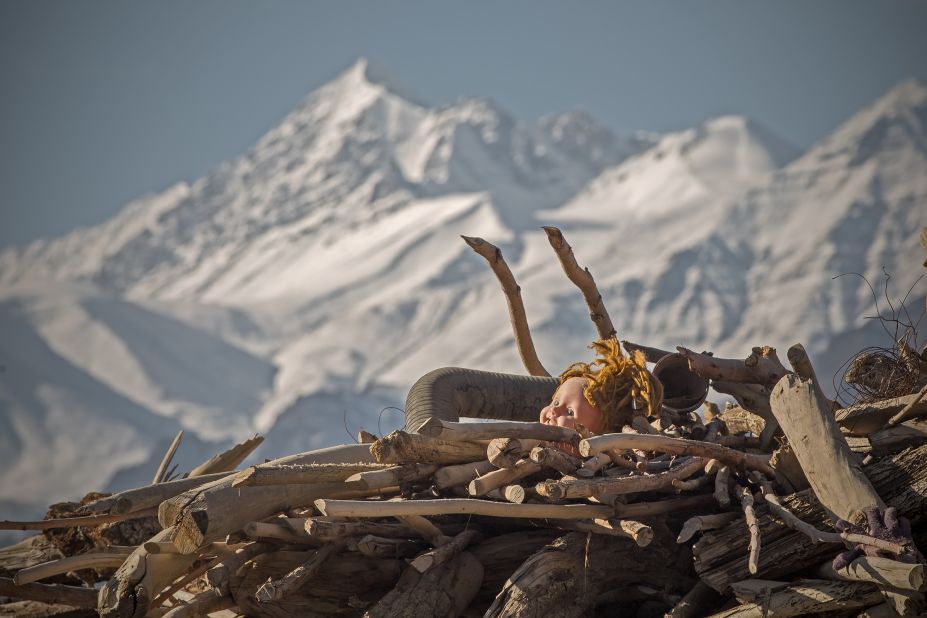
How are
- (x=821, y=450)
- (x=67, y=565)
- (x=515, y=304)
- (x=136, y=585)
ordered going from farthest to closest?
1. (x=515, y=304)
2. (x=67, y=565)
3. (x=136, y=585)
4. (x=821, y=450)

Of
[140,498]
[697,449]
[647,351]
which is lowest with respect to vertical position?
[697,449]

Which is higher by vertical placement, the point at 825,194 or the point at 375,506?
the point at 825,194

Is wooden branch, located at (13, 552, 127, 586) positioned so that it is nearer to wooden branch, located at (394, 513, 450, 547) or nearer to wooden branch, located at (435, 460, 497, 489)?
wooden branch, located at (394, 513, 450, 547)

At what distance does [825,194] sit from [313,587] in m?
182

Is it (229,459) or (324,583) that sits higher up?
(229,459)

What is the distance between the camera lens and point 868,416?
24.6ft

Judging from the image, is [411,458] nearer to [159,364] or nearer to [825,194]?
[159,364]

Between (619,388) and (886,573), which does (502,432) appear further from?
(886,573)

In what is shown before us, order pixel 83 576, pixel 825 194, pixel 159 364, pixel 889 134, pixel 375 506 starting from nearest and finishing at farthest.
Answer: pixel 375 506 → pixel 83 576 → pixel 159 364 → pixel 825 194 → pixel 889 134

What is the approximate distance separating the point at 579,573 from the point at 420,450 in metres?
1.38

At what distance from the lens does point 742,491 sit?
6.76 m

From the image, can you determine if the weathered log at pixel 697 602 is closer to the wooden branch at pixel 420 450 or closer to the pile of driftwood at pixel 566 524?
the pile of driftwood at pixel 566 524

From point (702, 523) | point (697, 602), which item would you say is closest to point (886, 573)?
point (702, 523)

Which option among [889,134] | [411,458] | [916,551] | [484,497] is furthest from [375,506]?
[889,134]
